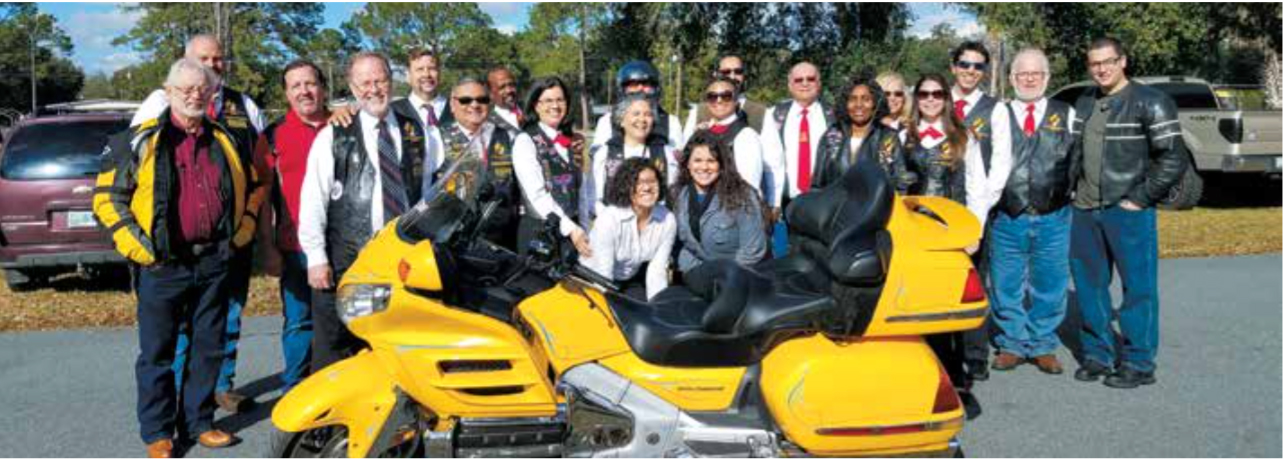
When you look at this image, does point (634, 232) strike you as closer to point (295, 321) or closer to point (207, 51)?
point (295, 321)

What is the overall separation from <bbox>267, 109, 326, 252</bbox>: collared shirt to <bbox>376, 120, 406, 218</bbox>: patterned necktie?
524mm

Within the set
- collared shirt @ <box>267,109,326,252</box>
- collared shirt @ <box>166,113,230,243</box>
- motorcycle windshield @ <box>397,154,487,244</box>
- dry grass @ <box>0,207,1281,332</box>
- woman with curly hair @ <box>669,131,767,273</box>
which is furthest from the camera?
dry grass @ <box>0,207,1281,332</box>

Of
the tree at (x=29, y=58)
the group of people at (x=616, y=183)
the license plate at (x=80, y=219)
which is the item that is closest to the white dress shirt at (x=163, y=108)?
the group of people at (x=616, y=183)

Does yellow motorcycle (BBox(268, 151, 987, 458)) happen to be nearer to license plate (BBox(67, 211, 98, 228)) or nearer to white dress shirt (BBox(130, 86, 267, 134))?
white dress shirt (BBox(130, 86, 267, 134))

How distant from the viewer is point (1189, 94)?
47.6 ft

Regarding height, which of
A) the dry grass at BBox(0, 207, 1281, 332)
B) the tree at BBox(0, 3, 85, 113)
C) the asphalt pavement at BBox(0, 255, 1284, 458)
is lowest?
the asphalt pavement at BBox(0, 255, 1284, 458)

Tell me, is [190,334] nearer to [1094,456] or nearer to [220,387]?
[220,387]

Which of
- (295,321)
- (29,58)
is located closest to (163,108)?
(295,321)

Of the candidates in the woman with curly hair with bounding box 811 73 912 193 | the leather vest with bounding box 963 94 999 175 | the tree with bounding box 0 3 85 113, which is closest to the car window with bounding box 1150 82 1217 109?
the leather vest with bounding box 963 94 999 175

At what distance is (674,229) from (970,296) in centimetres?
157

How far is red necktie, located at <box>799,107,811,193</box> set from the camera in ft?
18.7

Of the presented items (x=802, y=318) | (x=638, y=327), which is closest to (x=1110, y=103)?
(x=802, y=318)

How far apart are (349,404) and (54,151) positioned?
595cm

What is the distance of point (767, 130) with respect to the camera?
5688 mm
